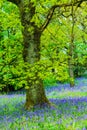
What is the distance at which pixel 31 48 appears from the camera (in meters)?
15.1

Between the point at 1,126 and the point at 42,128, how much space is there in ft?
4.55

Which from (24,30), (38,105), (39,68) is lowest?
(38,105)

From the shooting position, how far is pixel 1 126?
33.6ft

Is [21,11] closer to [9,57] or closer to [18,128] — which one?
[9,57]

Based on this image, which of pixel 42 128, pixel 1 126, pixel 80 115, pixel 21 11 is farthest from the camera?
pixel 21 11

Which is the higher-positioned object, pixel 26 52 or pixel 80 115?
pixel 26 52

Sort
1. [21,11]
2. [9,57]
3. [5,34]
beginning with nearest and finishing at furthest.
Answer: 1. [9,57]
2. [21,11]
3. [5,34]

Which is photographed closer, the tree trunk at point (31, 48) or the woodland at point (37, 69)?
the woodland at point (37, 69)

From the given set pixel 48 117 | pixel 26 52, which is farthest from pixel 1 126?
pixel 26 52

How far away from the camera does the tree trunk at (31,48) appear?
1493 cm

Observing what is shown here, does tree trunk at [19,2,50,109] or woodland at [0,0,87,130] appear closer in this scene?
woodland at [0,0,87,130]

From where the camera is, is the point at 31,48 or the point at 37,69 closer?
the point at 37,69

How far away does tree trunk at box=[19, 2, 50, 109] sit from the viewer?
49.0 ft

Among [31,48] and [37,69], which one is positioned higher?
[31,48]
